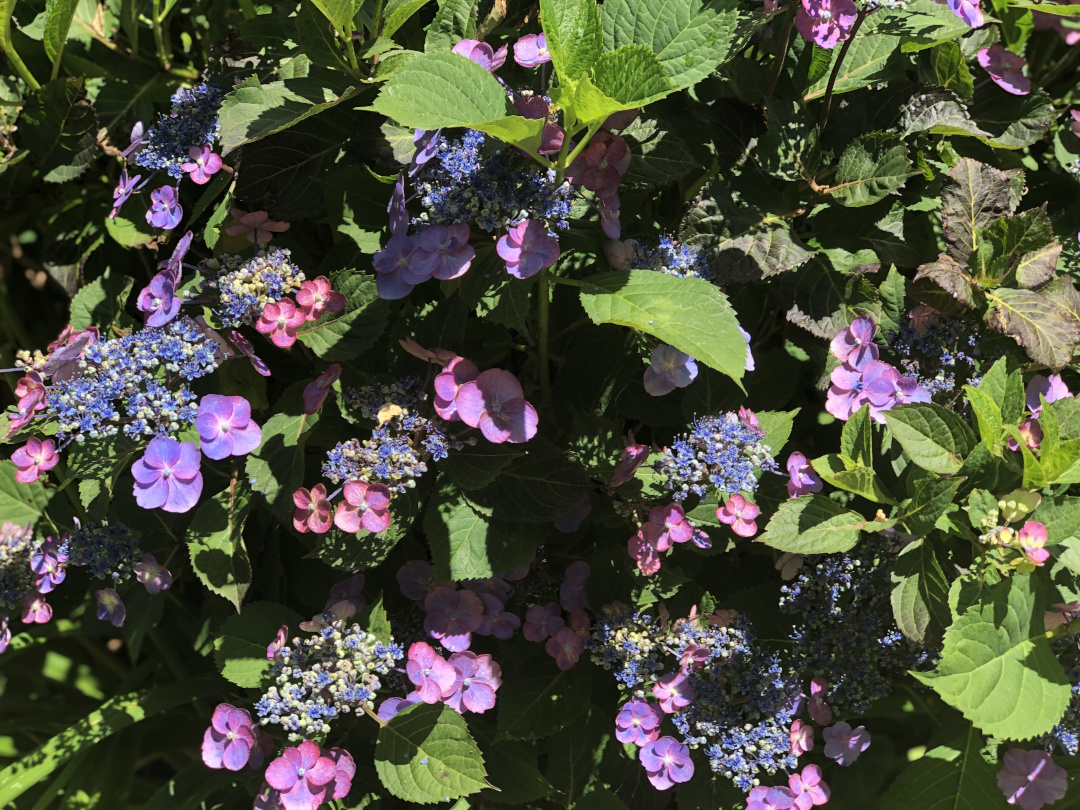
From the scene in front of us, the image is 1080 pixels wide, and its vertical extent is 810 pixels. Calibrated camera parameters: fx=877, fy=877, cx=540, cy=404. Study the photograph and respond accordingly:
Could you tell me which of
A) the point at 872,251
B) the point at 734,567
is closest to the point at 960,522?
the point at 872,251

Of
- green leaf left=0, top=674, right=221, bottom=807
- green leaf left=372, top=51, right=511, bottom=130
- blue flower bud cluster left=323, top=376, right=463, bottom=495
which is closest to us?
green leaf left=372, top=51, right=511, bottom=130

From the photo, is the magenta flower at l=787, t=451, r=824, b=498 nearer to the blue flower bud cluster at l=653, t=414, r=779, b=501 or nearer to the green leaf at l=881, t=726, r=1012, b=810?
the blue flower bud cluster at l=653, t=414, r=779, b=501

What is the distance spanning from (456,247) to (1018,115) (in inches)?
39.0

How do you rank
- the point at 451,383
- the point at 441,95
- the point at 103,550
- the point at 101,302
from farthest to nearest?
the point at 101,302
the point at 103,550
the point at 451,383
the point at 441,95

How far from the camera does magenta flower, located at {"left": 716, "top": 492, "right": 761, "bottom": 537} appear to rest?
1.25 metres

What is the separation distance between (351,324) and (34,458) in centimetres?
49

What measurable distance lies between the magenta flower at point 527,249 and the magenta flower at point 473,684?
682mm

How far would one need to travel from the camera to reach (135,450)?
1.22 meters

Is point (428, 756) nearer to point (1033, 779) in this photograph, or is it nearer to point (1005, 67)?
point (1033, 779)

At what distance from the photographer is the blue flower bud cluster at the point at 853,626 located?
129 cm

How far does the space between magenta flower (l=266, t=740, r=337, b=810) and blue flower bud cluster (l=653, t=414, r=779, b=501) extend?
2.16 ft

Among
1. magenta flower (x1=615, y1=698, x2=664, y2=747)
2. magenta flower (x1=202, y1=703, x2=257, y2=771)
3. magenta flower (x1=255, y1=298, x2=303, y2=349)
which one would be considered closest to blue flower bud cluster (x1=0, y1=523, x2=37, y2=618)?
magenta flower (x1=202, y1=703, x2=257, y2=771)

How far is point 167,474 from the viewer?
116 centimetres

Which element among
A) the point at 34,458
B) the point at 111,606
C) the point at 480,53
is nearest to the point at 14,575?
the point at 111,606
